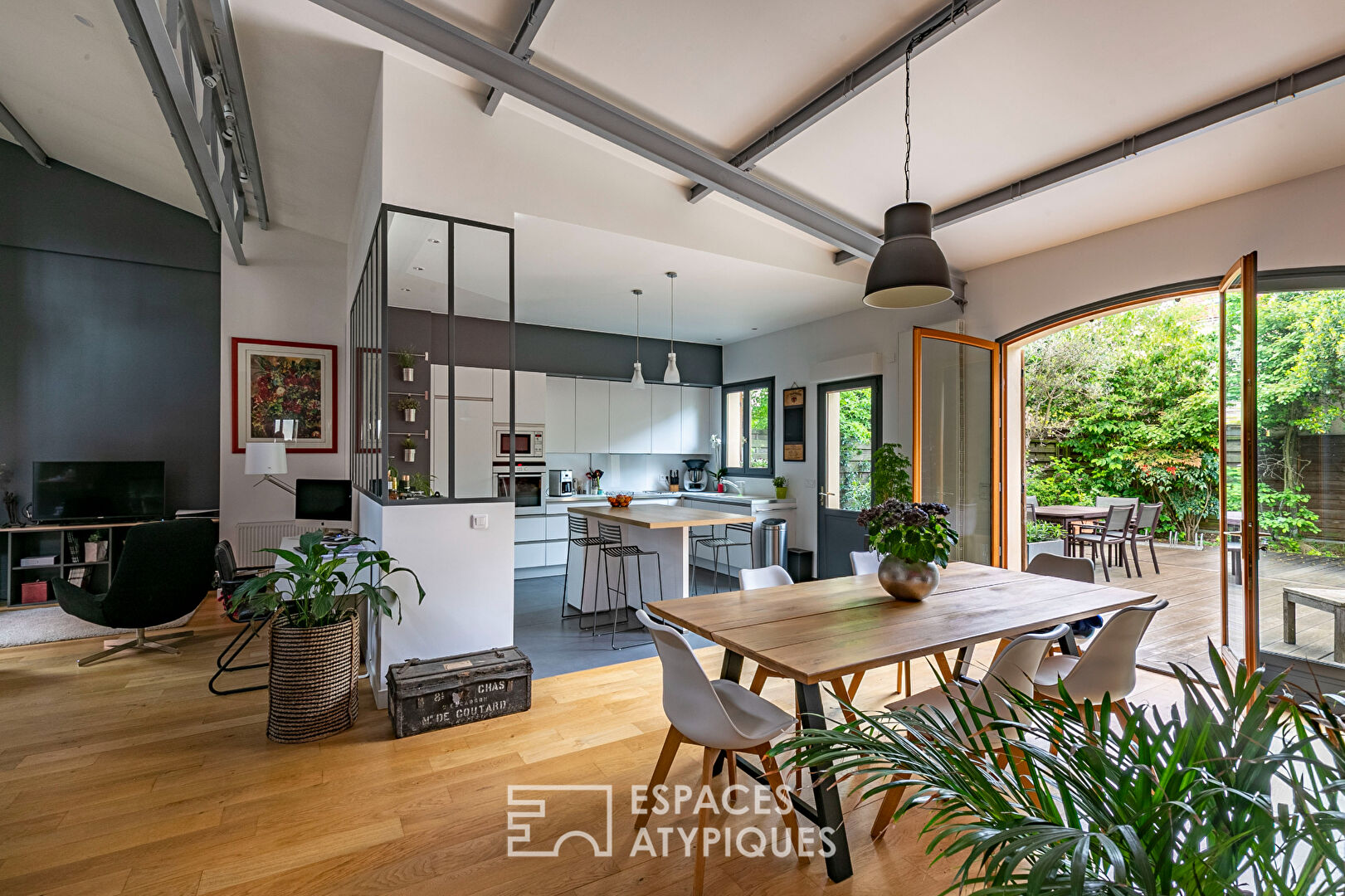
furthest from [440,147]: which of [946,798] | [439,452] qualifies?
[946,798]

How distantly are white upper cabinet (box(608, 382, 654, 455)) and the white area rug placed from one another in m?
4.30

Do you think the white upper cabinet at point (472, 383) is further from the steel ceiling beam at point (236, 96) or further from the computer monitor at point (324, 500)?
the computer monitor at point (324, 500)

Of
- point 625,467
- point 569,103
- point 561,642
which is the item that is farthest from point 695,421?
point 569,103

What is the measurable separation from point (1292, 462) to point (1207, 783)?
358cm

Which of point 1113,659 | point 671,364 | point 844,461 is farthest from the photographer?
point 844,461

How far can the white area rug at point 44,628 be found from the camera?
4309 mm

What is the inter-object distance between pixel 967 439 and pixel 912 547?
285 centimetres

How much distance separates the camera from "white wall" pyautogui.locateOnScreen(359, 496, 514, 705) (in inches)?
130

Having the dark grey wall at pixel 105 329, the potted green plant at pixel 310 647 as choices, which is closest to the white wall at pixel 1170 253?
the potted green plant at pixel 310 647

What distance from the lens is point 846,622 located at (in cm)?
231

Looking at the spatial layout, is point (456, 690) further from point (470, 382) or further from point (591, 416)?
point (591, 416)

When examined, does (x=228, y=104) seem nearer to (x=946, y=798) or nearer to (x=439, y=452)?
(x=439, y=452)

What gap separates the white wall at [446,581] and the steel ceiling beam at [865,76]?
2.62 meters

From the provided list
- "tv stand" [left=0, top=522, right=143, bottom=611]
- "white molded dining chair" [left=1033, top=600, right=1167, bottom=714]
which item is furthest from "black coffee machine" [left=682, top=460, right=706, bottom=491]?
"white molded dining chair" [left=1033, top=600, right=1167, bottom=714]
